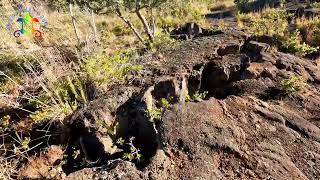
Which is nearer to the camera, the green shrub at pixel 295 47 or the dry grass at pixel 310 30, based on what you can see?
Answer: the green shrub at pixel 295 47

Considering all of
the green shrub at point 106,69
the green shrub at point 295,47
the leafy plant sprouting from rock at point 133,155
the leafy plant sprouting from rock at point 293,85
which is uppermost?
the green shrub at point 106,69

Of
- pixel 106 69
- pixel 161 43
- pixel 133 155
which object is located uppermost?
pixel 161 43

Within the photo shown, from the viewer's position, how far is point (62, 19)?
29.8 ft

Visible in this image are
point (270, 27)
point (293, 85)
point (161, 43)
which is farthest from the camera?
point (270, 27)

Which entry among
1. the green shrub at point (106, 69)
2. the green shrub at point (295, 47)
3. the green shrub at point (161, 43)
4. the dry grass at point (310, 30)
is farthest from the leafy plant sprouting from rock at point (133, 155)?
the dry grass at point (310, 30)

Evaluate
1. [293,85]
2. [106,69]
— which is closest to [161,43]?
[106,69]

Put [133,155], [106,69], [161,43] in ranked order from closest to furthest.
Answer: [133,155]
[106,69]
[161,43]

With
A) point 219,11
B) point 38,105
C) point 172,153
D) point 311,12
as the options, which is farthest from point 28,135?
point 219,11

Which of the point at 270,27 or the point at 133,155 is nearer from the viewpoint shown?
the point at 133,155

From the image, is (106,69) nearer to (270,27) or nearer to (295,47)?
(295,47)

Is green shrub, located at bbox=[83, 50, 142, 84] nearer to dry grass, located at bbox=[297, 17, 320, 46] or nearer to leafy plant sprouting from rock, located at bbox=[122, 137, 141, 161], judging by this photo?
leafy plant sprouting from rock, located at bbox=[122, 137, 141, 161]

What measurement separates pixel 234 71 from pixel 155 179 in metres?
2.51

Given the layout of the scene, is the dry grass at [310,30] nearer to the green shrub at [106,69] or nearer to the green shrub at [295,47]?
the green shrub at [295,47]

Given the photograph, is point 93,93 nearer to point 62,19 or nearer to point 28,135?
point 28,135
